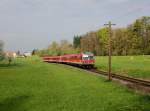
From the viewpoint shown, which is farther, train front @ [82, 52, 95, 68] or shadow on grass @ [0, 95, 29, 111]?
train front @ [82, 52, 95, 68]

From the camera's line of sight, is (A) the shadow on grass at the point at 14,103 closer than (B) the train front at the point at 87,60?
Yes

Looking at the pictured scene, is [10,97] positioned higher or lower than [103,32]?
lower

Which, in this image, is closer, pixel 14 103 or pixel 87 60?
pixel 14 103

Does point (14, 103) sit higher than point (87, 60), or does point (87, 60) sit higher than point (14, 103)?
point (87, 60)

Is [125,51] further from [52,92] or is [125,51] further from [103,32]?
[52,92]

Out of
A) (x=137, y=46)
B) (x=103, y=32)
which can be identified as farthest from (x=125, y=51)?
(x=103, y=32)

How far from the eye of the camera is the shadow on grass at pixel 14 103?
15.9m

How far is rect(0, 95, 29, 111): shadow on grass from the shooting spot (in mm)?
15904

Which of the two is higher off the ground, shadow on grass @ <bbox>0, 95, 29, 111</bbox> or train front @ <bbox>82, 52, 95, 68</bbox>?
train front @ <bbox>82, 52, 95, 68</bbox>

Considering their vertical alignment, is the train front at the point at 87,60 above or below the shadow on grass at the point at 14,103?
above

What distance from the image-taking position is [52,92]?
2186cm

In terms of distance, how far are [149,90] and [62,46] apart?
6341 inches

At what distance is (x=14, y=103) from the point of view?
17.3 meters

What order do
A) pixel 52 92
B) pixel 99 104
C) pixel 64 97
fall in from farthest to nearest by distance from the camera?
pixel 52 92 < pixel 64 97 < pixel 99 104
